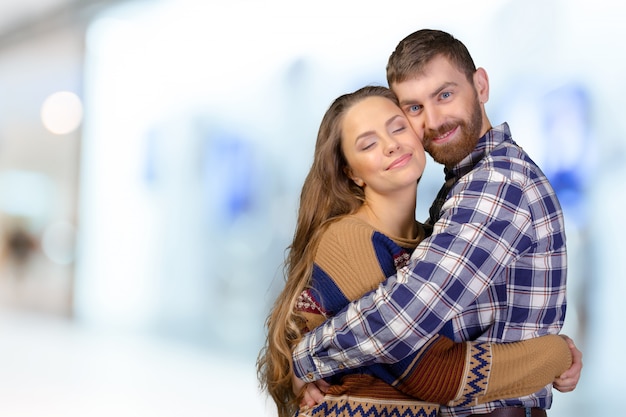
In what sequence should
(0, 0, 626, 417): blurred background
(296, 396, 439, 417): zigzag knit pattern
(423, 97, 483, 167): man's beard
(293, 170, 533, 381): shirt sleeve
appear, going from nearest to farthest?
(293, 170, 533, 381): shirt sleeve → (296, 396, 439, 417): zigzag knit pattern → (423, 97, 483, 167): man's beard → (0, 0, 626, 417): blurred background

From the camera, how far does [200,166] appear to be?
6.38 m

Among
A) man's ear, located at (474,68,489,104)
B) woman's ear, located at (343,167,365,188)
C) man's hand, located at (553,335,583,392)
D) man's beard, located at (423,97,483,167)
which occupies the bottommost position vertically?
man's hand, located at (553,335,583,392)

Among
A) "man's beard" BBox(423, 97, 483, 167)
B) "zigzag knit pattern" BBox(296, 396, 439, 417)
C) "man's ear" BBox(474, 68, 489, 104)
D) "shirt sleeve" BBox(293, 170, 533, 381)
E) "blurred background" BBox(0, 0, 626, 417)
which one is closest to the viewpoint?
"shirt sleeve" BBox(293, 170, 533, 381)

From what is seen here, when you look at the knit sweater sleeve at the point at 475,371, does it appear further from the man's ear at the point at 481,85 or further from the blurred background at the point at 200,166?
the blurred background at the point at 200,166

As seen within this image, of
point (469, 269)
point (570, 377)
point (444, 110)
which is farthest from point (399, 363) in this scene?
point (444, 110)

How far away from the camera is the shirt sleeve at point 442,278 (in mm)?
1717

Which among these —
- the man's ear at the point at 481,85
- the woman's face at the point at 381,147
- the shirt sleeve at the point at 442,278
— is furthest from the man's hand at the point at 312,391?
the man's ear at the point at 481,85

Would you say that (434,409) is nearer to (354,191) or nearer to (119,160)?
(354,191)

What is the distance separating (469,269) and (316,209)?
1.92ft

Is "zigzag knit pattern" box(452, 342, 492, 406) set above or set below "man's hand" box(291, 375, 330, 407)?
above

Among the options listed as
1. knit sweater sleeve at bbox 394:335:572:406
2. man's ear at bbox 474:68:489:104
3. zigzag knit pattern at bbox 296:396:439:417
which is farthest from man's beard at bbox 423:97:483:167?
zigzag knit pattern at bbox 296:396:439:417

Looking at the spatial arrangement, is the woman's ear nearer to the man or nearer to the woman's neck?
the woman's neck

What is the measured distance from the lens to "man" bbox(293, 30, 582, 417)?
172 centimetres

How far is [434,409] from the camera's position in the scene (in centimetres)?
190
